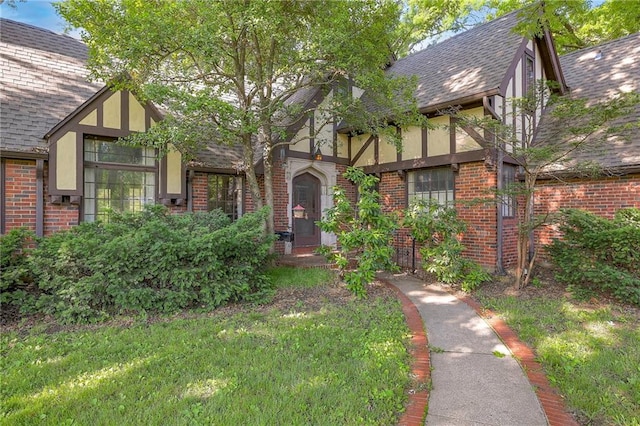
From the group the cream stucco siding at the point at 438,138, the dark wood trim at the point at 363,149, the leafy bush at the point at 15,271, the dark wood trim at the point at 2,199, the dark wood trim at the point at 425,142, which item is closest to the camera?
the leafy bush at the point at 15,271

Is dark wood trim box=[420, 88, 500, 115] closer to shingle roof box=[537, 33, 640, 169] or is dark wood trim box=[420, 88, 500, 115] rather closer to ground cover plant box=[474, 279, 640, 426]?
shingle roof box=[537, 33, 640, 169]

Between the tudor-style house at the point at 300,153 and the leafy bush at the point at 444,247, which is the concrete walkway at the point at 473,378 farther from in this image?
the tudor-style house at the point at 300,153

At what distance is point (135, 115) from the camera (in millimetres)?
7598

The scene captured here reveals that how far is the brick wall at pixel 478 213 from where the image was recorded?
772cm

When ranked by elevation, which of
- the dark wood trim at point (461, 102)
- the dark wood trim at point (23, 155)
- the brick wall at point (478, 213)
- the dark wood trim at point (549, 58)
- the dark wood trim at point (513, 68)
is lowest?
the brick wall at point (478, 213)

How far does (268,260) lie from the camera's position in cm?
743

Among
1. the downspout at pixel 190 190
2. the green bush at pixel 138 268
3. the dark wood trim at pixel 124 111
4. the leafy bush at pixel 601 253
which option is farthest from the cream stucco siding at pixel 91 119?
the leafy bush at pixel 601 253

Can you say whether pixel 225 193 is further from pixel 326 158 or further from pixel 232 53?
pixel 232 53

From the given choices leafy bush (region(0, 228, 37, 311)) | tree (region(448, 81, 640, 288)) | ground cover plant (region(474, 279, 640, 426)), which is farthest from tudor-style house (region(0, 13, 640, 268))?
ground cover plant (region(474, 279, 640, 426))

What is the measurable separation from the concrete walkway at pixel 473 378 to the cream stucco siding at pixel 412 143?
4879 mm

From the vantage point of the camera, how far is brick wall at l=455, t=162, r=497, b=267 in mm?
7723

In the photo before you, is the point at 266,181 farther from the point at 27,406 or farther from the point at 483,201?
the point at 27,406

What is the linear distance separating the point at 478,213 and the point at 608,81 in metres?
5.54

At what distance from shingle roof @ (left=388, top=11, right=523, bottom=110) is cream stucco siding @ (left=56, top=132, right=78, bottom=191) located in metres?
7.58
